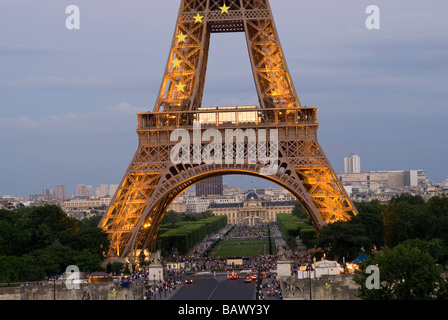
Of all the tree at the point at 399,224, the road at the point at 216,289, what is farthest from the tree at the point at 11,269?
the tree at the point at 399,224

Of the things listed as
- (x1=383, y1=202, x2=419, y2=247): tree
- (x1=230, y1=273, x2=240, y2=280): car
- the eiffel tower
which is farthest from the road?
(x1=383, y1=202, x2=419, y2=247): tree

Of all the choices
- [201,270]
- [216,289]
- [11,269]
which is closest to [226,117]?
[201,270]

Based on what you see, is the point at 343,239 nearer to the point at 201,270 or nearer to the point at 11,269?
the point at 201,270

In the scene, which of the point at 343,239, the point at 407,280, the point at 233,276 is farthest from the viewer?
the point at 233,276

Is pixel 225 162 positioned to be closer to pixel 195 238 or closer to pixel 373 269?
pixel 373 269
